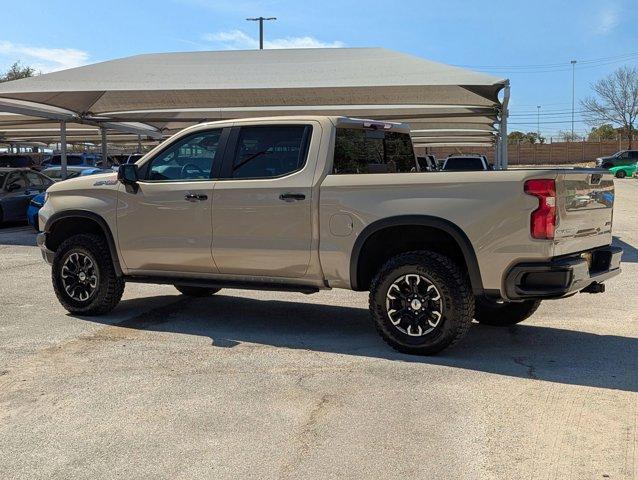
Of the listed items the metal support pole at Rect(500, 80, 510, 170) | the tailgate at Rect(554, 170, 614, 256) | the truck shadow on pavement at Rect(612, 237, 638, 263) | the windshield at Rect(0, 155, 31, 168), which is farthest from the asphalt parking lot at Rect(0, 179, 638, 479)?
the windshield at Rect(0, 155, 31, 168)

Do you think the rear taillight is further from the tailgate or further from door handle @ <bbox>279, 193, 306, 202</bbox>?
door handle @ <bbox>279, 193, 306, 202</bbox>

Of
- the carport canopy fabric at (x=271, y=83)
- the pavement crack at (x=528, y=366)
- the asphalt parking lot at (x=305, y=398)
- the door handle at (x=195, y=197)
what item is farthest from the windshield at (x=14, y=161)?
the pavement crack at (x=528, y=366)

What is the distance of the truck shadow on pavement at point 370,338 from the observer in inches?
215

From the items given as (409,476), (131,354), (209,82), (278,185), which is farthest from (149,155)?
(209,82)

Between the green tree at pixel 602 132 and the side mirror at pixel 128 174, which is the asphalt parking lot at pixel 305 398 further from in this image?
the green tree at pixel 602 132

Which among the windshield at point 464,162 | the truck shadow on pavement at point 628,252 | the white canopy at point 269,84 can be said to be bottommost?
the truck shadow on pavement at point 628,252

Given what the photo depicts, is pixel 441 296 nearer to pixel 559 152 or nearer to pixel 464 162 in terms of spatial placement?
pixel 464 162

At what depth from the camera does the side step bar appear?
6207 mm

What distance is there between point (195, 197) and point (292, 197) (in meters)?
1.03

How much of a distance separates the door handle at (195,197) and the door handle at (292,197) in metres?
0.82

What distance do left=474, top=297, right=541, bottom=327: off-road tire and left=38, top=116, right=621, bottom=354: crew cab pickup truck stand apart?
18 mm

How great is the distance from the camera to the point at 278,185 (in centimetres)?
615

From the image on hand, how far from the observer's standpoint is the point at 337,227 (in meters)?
5.92

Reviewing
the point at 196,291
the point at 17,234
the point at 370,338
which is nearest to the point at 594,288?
the point at 370,338
